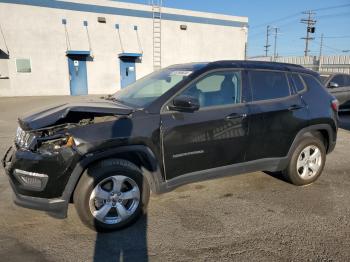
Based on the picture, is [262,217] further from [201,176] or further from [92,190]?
[92,190]

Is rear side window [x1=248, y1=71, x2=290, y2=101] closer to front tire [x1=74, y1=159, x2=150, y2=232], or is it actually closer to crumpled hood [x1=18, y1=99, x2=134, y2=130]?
crumpled hood [x1=18, y1=99, x2=134, y2=130]

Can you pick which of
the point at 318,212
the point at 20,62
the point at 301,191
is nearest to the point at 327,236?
the point at 318,212

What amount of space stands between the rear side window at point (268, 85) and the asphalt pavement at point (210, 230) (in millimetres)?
1383

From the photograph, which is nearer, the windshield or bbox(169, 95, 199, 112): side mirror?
bbox(169, 95, 199, 112): side mirror

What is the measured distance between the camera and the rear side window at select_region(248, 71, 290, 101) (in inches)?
167

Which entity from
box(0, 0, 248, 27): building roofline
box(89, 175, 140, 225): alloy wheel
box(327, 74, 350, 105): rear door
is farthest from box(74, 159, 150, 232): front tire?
box(0, 0, 248, 27): building roofline

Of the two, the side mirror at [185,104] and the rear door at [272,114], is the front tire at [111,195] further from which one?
the rear door at [272,114]

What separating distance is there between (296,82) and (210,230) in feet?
8.41

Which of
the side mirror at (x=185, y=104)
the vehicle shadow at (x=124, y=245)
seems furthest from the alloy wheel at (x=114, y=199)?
the side mirror at (x=185, y=104)

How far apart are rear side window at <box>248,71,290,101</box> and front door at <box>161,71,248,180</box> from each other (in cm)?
24

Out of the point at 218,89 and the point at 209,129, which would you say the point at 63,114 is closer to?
the point at 209,129

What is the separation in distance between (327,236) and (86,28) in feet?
64.0

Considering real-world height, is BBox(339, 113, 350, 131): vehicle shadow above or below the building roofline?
below

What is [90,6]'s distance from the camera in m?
19.8
